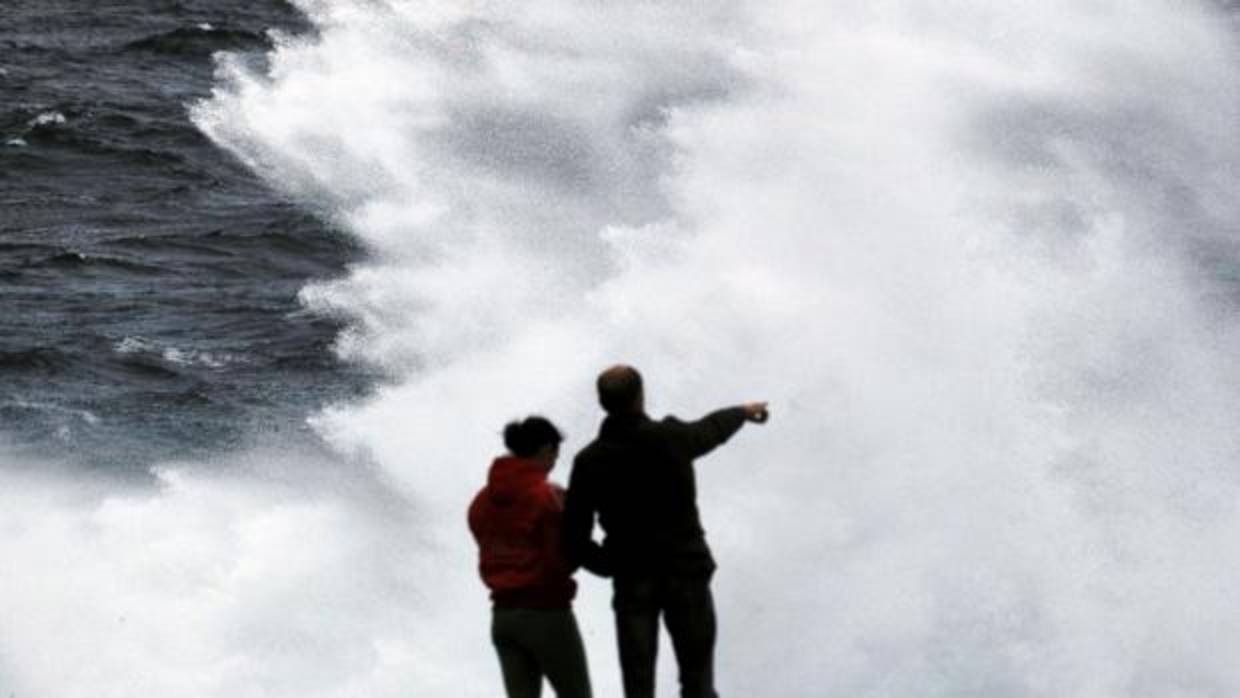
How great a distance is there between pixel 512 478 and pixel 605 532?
416mm

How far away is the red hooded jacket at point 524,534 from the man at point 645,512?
0.32 ft

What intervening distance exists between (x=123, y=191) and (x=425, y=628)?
51.0ft

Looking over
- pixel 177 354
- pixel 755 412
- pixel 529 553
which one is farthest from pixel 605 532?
pixel 177 354

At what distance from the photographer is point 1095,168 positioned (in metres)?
25.8

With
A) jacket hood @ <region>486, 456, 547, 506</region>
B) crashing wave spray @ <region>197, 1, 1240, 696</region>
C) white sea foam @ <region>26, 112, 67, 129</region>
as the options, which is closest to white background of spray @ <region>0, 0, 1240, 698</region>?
crashing wave spray @ <region>197, 1, 1240, 696</region>

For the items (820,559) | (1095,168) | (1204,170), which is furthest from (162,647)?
(1204,170)

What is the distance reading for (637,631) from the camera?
8.48 meters

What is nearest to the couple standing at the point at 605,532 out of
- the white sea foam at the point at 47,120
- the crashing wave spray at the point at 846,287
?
the crashing wave spray at the point at 846,287

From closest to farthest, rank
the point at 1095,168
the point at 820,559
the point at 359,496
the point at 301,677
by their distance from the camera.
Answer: the point at 301,677
the point at 820,559
the point at 359,496
the point at 1095,168

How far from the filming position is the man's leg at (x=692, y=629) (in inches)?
330

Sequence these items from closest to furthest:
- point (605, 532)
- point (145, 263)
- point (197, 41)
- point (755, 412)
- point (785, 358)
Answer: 1. point (755, 412)
2. point (605, 532)
3. point (785, 358)
4. point (145, 263)
5. point (197, 41)

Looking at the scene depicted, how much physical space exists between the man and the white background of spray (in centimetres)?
612

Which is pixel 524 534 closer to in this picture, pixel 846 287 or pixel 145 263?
pixel 846 287

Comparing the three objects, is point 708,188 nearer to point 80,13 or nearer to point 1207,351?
point 1207,351
